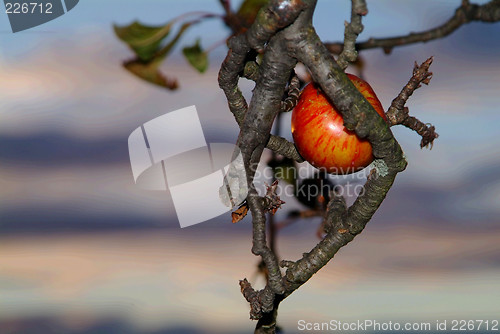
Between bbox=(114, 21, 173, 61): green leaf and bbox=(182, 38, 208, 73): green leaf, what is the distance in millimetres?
75

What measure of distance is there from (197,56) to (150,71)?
141 mm

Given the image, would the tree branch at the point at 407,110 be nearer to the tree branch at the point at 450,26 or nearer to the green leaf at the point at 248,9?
the green leaf at the point at 248,9

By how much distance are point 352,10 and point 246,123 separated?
295 mm

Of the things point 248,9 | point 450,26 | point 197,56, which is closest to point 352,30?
point 248,9

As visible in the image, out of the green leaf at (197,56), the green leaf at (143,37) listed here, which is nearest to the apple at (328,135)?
the green leaf at (197,56)

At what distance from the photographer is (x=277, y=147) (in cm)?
123

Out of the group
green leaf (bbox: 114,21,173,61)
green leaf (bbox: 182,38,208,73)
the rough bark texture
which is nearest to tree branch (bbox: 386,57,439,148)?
the rough bark texture

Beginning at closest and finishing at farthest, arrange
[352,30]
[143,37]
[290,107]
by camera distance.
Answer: [352,30]
[290,107]
[143,37]

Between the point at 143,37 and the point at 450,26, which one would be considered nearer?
the point at 143,37

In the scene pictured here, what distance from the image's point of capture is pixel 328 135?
111 centimetres

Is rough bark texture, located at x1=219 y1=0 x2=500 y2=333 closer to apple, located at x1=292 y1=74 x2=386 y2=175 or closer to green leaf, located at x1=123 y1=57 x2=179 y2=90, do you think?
apple, located at x1=292 y1=74 x2=386 y2=175

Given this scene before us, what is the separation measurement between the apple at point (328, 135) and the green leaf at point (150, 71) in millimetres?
489

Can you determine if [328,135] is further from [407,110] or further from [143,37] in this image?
[143,37]

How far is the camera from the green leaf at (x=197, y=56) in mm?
1435
